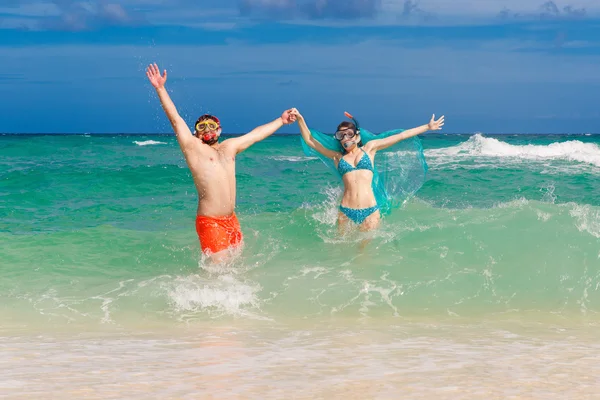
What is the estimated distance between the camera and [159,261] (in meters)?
8.77

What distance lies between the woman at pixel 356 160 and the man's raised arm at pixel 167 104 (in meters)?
1.88

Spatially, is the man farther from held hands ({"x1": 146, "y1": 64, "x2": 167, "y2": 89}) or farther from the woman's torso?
the woman's torso

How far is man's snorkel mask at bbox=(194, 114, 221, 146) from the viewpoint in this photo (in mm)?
7145

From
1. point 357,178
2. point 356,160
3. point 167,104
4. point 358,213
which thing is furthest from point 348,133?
point 167,104

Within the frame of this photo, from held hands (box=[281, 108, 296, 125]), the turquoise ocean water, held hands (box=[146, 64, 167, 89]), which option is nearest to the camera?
the turquoise ocean water

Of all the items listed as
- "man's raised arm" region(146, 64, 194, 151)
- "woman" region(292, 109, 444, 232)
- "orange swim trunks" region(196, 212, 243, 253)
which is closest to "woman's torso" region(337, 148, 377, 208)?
"woman" region(292, 109, 444, 232)

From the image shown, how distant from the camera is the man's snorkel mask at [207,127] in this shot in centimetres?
714

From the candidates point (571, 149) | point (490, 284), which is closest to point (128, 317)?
point (490, 284)

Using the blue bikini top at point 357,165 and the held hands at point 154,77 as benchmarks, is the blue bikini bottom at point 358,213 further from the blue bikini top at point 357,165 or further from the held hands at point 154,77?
the held hands at point 154,77

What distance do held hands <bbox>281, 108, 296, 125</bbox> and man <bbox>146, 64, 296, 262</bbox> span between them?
0.07 meters

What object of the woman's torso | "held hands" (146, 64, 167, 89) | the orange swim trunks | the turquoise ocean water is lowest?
the turquoise ocean water

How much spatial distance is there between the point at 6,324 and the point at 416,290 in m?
3.84

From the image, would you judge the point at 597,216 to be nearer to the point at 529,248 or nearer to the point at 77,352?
the point at 529,248

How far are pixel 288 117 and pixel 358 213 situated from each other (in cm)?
163
